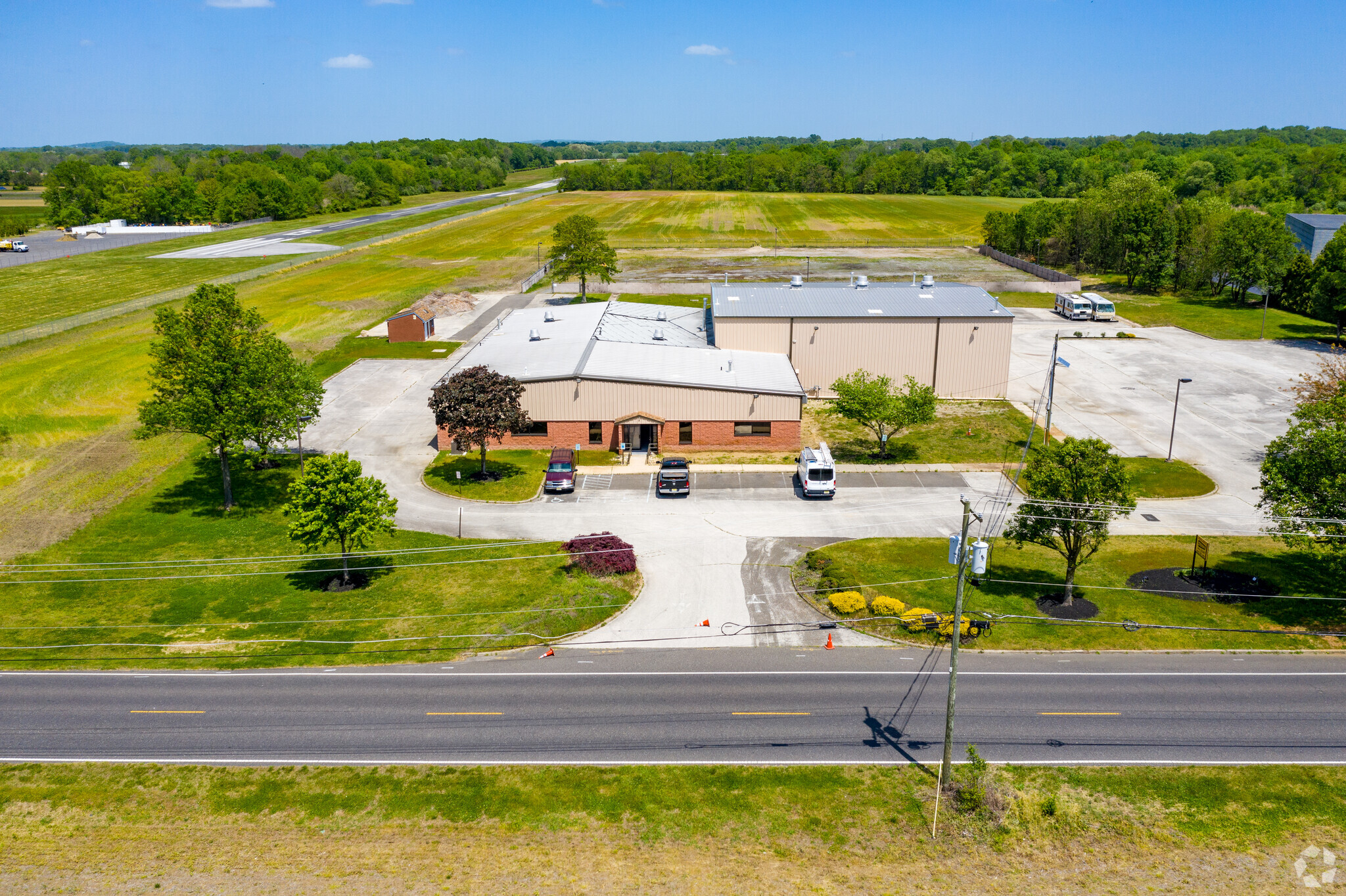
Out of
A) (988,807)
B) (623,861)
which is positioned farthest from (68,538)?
(988,807)

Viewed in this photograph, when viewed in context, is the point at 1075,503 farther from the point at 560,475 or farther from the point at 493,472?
the point at 493,472

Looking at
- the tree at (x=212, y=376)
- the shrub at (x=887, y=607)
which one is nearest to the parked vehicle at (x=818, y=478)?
the shrub at (x=887, y=607)

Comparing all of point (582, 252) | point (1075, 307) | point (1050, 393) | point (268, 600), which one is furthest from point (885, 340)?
point (582, 252)

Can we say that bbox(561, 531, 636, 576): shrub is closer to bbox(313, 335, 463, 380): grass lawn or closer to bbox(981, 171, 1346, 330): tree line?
bbox(313, 335, 463, 380): grass lawn

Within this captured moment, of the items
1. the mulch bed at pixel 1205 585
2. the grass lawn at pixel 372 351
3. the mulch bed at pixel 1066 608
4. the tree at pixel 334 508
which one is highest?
the grass lawn at pixel 372 351

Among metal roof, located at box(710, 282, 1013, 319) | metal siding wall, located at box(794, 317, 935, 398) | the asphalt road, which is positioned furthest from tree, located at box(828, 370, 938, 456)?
the asphalt road

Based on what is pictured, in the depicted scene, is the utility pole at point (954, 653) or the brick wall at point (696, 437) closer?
the utility pole at point (954, 653)

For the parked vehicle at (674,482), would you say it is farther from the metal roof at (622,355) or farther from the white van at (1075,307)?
the white van at (1075,307)
